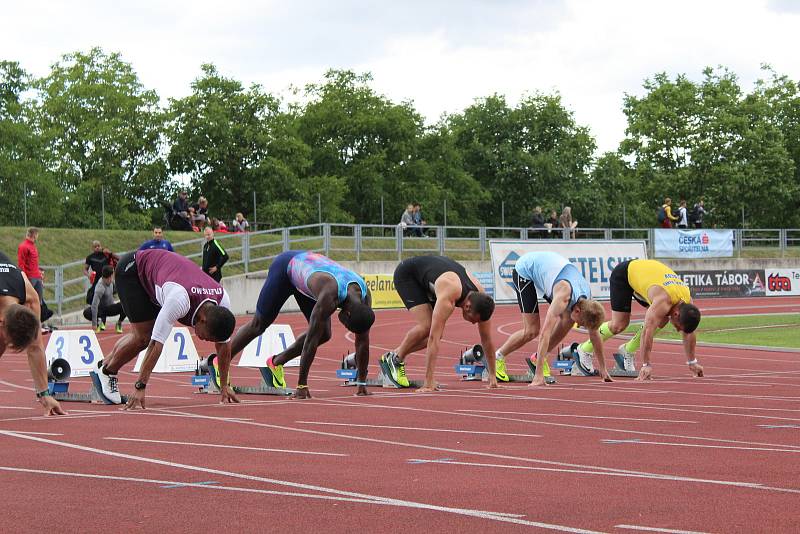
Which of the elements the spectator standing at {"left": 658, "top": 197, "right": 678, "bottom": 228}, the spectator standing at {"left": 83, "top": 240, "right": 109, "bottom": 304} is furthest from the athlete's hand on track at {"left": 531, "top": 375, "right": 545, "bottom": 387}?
the spectator standing at {"left": 658, "top": 197, "right": 678, "bottom": 228}

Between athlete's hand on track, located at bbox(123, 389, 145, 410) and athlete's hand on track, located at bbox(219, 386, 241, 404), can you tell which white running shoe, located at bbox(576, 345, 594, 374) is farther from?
athlete's hand on track, located at bbox(123, 389, 145, 410)

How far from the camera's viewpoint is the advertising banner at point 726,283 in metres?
42.3

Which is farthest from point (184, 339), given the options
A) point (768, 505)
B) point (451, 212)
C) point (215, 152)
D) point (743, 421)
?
point (451, 212)

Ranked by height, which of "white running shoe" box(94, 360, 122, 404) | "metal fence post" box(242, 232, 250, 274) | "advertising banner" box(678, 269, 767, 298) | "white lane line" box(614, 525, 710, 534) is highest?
"metal fence post" box(242, 232, 250, 274)

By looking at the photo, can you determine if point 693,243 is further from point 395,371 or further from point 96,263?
point 395,371

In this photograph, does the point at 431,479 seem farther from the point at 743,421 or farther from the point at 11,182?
the point at 11,182

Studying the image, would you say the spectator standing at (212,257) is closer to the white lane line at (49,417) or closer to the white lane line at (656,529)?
the white lane line at (49,417)

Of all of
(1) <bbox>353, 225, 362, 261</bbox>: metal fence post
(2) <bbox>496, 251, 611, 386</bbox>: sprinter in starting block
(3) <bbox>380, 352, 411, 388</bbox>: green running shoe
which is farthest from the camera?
(1) <bbox>353, 225, 362, 261</bbox>: metal fence post

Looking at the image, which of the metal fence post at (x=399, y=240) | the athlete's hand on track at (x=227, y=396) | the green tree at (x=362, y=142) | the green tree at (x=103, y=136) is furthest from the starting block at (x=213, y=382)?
the green tree at (x=362, y=142)

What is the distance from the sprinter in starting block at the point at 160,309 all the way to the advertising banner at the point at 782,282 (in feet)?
116

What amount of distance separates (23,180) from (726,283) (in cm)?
2673

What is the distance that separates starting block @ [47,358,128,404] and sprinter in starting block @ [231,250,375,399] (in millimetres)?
1410

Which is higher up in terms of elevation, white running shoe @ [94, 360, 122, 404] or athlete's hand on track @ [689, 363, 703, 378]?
white running shoe @ [94, 360, 122, 404]

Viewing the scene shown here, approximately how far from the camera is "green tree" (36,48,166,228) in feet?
193
